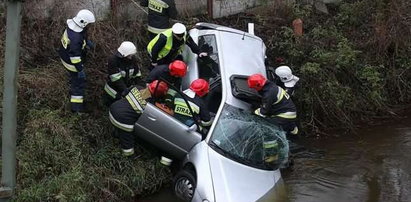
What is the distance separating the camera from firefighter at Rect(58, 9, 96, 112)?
293 inches

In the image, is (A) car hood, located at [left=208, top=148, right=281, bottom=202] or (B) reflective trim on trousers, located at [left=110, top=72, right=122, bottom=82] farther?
(B) reflective trim on trousers, located at [left=110, top=72, right=122, bottom=82]

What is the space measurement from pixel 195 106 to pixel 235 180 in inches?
45.7

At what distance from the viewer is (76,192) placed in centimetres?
645

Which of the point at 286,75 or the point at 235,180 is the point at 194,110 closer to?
the point at 235,180

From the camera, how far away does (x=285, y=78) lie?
847cm

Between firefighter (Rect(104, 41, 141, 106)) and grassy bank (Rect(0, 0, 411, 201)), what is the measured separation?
39cm

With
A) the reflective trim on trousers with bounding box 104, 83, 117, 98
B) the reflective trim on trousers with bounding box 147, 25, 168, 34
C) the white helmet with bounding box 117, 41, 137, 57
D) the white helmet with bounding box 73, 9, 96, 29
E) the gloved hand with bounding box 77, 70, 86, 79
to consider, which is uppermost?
the white helmet with bounding box 73, 9, 96, 29

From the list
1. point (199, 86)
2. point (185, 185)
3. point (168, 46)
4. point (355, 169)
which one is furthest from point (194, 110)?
point (355, 169)

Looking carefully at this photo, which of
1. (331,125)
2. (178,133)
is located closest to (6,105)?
(178,133)

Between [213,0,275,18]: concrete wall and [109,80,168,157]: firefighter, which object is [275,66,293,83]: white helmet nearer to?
[109,80,168,157]: firefighter

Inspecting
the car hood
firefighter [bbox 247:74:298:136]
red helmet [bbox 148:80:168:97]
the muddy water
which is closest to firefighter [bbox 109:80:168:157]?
red helmet [bbox 148:80:168:97]

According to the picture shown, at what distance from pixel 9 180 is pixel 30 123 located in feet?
9.66

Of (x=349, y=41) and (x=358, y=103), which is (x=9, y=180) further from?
(x=349, y=41)

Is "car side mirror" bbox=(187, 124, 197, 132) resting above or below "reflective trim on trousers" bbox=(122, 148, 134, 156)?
above
